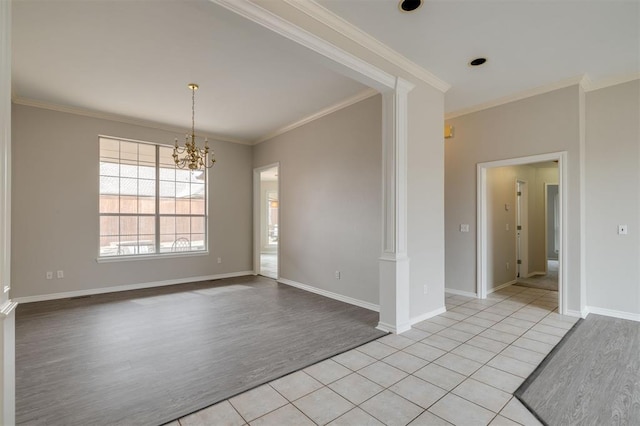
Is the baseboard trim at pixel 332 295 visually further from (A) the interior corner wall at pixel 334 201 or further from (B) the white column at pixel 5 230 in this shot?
(B) the white column at pixel 5 230

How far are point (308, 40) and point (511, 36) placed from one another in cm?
202

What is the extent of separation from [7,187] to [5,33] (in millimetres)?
716

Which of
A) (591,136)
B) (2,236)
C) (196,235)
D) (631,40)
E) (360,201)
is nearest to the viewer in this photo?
(2,236)

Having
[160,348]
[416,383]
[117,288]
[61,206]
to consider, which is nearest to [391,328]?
[416,383]

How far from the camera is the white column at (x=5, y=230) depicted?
1398 mm

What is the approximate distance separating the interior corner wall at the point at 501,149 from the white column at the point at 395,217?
6.25ft

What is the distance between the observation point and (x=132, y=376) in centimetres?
257

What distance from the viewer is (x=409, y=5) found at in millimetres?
2555

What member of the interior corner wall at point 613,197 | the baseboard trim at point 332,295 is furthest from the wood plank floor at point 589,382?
the baseboard trim at point 332,295

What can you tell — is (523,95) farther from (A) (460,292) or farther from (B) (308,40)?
(B) (308,40)

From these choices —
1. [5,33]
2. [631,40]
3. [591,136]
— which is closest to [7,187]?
[5,33]

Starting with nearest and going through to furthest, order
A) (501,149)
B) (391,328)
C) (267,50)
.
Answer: (267,50), (391,328), (501,149)

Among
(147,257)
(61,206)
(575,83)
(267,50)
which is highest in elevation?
(267,50)

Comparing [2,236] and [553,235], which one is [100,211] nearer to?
[2,236]
